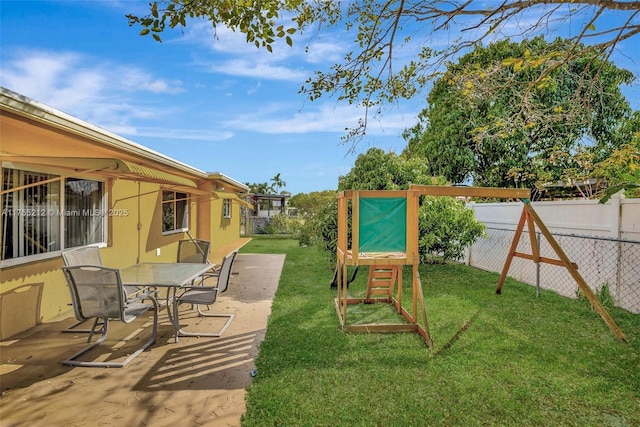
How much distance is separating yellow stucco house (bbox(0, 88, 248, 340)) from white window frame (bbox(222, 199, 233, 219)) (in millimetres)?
8171

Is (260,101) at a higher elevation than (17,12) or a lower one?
higher

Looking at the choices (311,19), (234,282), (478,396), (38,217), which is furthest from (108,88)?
(478,396)

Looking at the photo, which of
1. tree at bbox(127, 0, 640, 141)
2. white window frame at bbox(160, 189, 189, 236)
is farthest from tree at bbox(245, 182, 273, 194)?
tree at bbox(127, 0, 640, 141)

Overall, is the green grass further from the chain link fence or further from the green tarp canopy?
the green tarp canopy

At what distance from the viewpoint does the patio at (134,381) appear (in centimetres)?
305

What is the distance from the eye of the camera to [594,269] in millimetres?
6660

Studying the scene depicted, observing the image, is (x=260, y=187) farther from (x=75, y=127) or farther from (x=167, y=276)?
(x=75, y=127)

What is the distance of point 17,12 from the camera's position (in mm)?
4594

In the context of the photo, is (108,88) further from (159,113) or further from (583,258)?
(583,258)

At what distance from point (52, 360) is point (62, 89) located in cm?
616

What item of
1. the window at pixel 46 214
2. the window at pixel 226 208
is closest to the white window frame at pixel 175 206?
the window at pixel 46 214

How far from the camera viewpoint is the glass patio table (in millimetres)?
4708

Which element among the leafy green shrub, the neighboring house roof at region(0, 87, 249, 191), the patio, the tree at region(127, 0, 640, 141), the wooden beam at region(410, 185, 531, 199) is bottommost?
the patio

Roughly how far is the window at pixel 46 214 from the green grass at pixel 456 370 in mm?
3467
